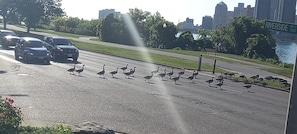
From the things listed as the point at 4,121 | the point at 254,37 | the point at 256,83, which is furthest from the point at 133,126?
the point at 254,37

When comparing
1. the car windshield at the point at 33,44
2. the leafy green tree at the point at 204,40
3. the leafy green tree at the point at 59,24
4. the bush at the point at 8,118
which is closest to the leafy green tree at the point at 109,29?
the leafy green tree at the point at 204,40

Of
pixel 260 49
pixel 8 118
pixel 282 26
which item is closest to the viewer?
pixel 282 26

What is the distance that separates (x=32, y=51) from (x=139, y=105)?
61.6 feet

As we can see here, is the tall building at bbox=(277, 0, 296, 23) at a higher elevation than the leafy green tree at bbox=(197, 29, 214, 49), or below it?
higher

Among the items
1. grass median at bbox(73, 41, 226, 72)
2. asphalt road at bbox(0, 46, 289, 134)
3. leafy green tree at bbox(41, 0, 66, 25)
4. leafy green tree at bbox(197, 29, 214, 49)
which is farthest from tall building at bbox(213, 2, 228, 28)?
asphalt road at bbox(0, 46, 289, 134)

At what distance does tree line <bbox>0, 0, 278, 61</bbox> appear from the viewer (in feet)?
234

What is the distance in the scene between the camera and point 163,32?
76125mm

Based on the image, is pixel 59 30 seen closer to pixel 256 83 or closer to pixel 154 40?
pixel 154 40

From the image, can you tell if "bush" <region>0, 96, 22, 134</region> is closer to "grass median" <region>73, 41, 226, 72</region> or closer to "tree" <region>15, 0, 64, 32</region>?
"grass median" <region>73, 41, 226, 72</region>

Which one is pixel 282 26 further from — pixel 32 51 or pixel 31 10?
pixel 31 10

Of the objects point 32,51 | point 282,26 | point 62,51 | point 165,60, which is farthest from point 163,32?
point 282,26

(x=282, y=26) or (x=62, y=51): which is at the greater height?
(x=282, y=26)

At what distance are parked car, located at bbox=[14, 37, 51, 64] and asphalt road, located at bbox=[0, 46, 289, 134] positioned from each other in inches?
320

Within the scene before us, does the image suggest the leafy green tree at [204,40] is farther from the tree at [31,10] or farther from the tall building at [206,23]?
the tall building at [206,23]
